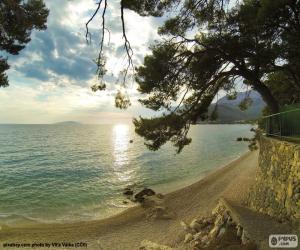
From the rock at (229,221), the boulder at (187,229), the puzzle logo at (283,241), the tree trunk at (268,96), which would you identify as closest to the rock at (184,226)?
the boulder at (187,229)

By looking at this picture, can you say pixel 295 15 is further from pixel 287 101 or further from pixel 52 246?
pixel 52 246

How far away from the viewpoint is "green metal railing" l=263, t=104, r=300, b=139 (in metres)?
13.3

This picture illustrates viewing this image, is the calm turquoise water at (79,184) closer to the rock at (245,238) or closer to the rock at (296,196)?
the rock at (245,238)

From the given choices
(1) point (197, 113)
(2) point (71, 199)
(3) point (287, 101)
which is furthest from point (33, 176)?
(3) point (287, 101)

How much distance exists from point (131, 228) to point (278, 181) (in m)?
9.93

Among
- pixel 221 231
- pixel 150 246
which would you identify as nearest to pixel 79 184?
pixel 150 246

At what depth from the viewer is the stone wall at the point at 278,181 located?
1026cm

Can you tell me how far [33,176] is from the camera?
35.9 m

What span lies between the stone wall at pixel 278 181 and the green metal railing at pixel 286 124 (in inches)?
28.3

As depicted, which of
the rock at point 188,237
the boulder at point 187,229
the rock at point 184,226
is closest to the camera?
the rock at point 188,237

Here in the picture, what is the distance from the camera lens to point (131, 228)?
18.5m

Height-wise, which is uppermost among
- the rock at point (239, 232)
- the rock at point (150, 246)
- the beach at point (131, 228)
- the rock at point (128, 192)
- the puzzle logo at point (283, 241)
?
the puzzle logo at point (283, 241)

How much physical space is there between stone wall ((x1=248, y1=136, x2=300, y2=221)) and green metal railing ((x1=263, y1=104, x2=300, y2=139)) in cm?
72

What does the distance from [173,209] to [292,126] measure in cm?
1094
